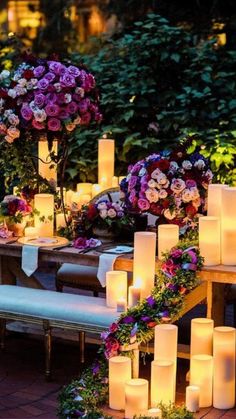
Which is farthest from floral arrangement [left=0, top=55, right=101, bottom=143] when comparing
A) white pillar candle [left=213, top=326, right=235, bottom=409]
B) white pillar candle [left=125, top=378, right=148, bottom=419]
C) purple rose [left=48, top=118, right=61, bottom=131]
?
white pillar candle [left=125, top=378, right=148, bottom=419]

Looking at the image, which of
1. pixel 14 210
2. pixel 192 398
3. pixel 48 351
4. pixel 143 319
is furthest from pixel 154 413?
pixel 14 210

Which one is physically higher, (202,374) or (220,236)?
(220,236)

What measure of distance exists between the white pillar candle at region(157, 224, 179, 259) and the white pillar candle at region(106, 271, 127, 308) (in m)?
0.29

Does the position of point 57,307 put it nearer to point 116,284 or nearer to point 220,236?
point 116,284

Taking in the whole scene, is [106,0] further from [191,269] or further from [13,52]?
[191,269]

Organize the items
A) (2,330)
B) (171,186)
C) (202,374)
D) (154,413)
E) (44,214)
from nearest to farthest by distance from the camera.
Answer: (154,413)
(202,374)
(171,186)
(44,214)
(2,330)

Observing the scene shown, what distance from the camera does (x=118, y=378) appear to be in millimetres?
5078

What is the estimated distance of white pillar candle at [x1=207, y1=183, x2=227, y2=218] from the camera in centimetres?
558

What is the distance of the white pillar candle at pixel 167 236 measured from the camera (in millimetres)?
5656

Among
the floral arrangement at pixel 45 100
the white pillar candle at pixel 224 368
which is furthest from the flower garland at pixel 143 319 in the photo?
the floral arrangement at pixel 45 100

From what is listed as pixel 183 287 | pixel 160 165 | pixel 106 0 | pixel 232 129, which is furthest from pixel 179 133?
pixel 106 0

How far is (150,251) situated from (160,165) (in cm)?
59

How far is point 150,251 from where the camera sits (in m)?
5.48

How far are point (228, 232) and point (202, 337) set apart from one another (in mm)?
632
